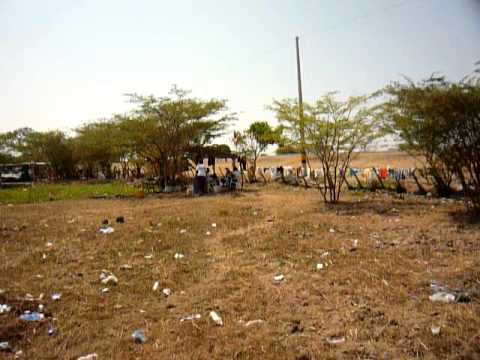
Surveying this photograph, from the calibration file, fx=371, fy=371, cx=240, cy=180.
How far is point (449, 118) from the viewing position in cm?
645

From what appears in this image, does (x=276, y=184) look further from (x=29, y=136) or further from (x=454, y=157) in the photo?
(x=29, y=136)

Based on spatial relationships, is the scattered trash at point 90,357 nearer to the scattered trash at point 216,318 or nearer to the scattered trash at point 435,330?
the scattered trash at point 216,318

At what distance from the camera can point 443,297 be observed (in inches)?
121

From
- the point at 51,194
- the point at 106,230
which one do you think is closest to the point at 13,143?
the point at 51,194

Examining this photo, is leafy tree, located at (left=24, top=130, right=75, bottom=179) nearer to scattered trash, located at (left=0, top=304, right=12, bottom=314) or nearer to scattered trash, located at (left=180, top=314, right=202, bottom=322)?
scattered trash, located at (left=0, top=304, right=12, bottom=314)

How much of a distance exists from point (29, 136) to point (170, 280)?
27.7m

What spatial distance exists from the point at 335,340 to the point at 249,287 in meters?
1.25

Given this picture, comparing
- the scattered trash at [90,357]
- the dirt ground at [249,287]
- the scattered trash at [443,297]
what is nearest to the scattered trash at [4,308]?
the dirt ground at [249,287]

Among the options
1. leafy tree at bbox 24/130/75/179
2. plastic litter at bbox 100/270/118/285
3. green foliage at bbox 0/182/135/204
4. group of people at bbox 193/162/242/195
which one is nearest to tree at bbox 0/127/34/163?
leafy tree at bbox 24/130/75/179

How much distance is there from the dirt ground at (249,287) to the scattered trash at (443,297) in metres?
0.07

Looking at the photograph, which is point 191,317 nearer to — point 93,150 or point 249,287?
A: point 249,287

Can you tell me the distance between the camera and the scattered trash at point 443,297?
3.03 m

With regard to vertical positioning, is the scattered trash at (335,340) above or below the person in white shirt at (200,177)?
below

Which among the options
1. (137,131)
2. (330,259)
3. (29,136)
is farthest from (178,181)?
(29,136)
